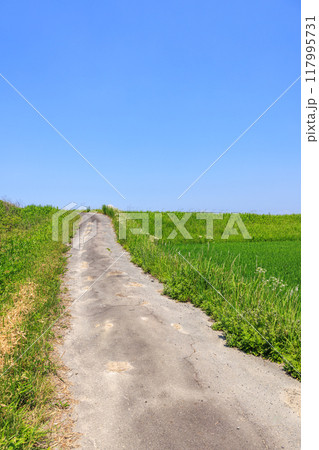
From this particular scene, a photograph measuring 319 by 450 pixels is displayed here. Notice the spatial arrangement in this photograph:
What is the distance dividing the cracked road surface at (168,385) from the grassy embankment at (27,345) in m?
0.47

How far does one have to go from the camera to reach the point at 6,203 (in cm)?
3334

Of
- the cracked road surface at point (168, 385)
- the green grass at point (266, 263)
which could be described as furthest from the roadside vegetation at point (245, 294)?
the cracked road surface at point (168, 385)

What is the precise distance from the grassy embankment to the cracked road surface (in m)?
0.47

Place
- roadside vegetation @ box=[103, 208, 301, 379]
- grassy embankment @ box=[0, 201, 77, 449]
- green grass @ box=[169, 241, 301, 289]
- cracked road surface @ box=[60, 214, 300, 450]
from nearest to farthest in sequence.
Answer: grassy embankment @ box=[0, 201, 77, 449]
cracked road surface @ box=[60, 214, 300, 450]
roadside vegetation @ box=[103, 208, 301, 379]
green grass @ box=[169, 241, 301, 289]

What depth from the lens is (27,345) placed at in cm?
578

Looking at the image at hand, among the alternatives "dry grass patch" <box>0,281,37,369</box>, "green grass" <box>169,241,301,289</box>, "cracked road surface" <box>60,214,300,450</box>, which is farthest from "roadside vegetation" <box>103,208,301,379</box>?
"dry grass patch" <box>0,281,37,369</box>

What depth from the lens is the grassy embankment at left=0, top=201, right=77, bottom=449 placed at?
3891mm

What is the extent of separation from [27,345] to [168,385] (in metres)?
2.48

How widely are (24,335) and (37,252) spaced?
8.60 m

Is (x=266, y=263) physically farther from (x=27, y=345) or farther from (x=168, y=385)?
(x=27, y=345)

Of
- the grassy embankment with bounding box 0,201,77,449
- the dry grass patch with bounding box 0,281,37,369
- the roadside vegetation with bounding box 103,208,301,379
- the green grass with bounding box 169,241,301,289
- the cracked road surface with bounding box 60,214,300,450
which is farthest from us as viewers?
the green grass with bounding box 169,241,301,289

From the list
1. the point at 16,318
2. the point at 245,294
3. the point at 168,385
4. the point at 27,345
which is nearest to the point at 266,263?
the point at 245,294

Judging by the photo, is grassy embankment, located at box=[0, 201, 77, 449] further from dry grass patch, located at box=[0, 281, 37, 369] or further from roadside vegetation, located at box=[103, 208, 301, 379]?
roadside vegetation, located at box=[103, 208, 301, 379]
